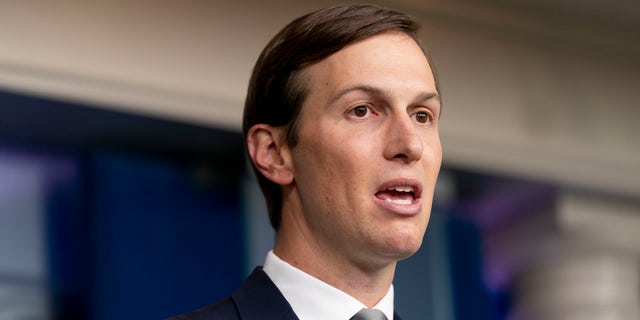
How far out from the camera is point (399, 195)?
1.85 m

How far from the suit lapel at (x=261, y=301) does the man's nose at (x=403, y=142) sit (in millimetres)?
251

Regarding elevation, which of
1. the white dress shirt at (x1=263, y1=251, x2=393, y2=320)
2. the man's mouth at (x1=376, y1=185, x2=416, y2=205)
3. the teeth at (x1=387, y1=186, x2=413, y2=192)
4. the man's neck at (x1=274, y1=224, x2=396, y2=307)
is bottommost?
the white dress shirt at (x1=263, y1=251, x2=393, y2=320)

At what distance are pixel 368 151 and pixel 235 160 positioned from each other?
7.29ft

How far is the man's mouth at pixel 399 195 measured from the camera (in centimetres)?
183

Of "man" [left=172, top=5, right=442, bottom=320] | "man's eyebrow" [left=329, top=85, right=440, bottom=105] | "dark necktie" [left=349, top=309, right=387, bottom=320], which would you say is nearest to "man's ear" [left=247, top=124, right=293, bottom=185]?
"man" [left=172, top=5, right=442, bottom=320]

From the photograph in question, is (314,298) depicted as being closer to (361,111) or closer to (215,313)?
(215,313)

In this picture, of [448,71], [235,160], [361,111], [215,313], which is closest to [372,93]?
[361,111]

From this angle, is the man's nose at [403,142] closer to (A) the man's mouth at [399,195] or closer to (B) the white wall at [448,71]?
(A) the man's mouth at [399,195]

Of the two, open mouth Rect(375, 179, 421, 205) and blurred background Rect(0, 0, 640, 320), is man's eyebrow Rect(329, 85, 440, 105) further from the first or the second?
blurred background Rect(0, 0, 640, 320)

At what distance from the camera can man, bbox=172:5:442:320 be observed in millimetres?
1812

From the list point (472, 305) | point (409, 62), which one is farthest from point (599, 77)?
point (409, 62)

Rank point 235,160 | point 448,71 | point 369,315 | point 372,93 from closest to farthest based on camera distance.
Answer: point 369,315, point 372,93, point 235,160, point 448,71

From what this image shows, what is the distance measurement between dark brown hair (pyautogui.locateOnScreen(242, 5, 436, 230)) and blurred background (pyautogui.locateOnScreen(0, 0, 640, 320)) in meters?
1.65

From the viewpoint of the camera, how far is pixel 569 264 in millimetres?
4844
